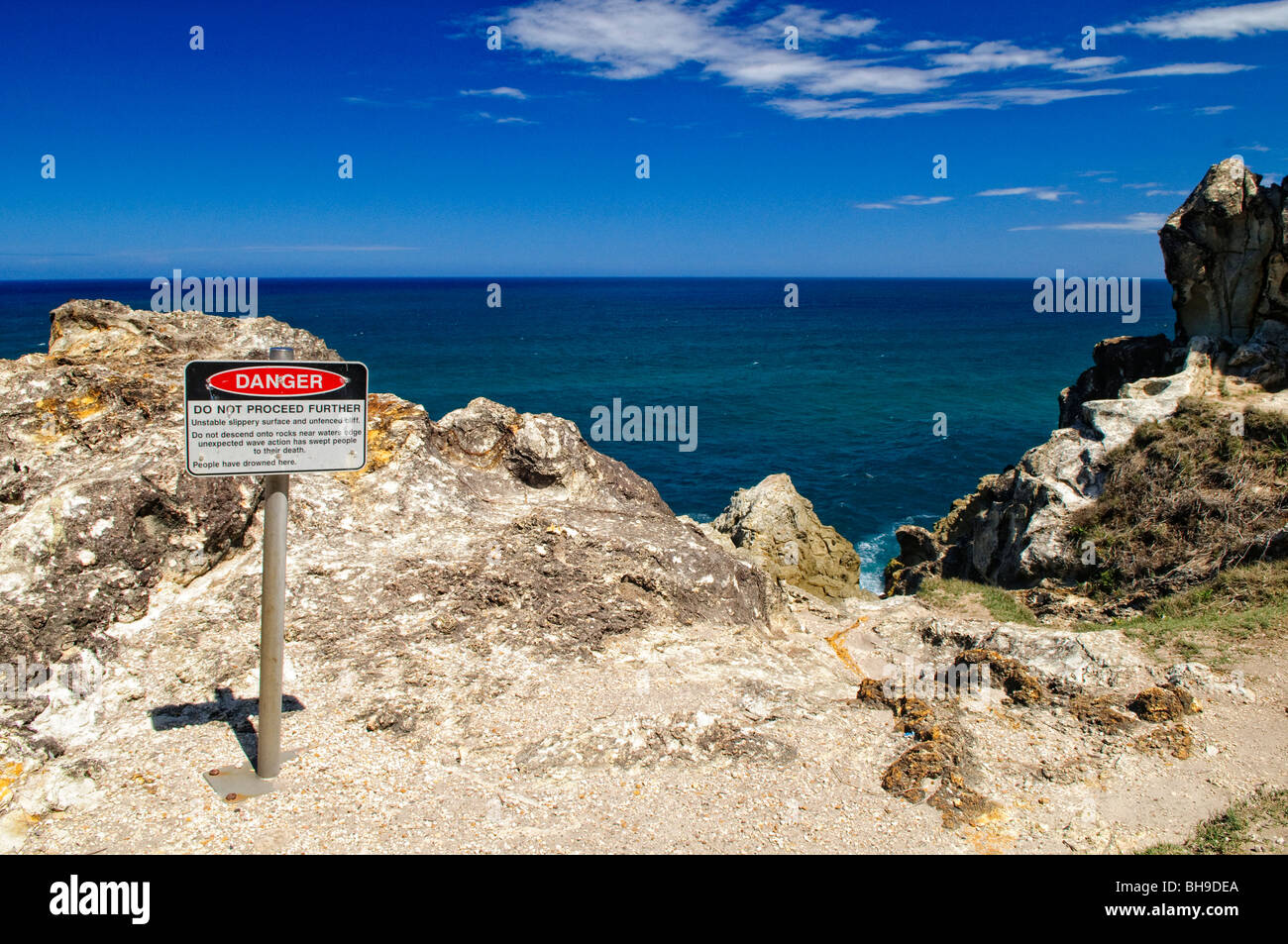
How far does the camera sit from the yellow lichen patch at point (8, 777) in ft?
24.5

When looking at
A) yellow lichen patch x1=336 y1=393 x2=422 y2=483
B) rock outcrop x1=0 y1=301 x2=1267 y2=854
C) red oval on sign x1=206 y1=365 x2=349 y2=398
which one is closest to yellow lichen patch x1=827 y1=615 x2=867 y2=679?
rock outcrop x1=0 y1=301 x2=1267 y2=854

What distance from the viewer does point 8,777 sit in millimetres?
7746

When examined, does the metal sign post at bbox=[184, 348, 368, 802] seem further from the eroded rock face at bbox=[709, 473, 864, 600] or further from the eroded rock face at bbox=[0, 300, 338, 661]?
the eroded rock face at bbox=[709, 473, 864, 600]

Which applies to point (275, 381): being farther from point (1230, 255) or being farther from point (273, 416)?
point (1230, 255)

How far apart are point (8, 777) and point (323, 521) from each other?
15.1ft

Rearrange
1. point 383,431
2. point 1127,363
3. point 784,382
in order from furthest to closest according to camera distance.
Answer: point 784,382, point 1127,363, point 383,431

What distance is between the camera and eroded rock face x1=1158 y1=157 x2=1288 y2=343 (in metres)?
21.1

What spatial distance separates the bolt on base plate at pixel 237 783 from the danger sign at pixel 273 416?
285 centimetres

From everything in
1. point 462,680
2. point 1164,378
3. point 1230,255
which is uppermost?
point 1230,255

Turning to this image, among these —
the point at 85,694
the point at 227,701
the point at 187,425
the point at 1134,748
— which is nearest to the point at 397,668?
the point at 227,701

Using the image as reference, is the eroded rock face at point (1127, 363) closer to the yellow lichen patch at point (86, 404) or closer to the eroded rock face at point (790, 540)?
the eroded rock face at point (790, 540)

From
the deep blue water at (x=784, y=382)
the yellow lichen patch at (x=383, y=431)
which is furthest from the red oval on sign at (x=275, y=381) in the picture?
the deep blue water at (x=784, y=382)

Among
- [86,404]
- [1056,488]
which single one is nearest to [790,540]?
[1056,488]

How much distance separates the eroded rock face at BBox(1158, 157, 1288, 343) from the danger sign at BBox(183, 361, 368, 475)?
73.4ft
